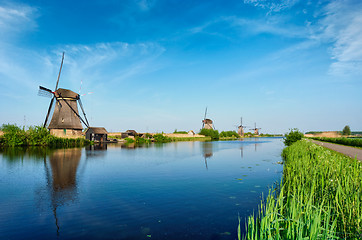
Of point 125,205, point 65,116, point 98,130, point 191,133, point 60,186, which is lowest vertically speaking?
point 125,205

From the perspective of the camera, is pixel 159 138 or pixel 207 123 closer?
pixel 159 138

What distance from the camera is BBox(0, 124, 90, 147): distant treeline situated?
37.8m

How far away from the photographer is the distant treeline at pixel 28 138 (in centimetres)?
3781

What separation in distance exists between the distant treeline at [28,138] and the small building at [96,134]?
40.9ft

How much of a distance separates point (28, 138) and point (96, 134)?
62.8ft

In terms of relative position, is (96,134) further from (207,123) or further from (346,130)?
(346,130)

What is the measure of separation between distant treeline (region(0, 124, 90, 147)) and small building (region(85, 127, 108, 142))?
12.5 meters

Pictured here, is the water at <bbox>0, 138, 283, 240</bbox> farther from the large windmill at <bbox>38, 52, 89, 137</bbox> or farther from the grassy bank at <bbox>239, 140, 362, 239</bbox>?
the large windmill at <bbox>38, 52, 89, 137</bbox>

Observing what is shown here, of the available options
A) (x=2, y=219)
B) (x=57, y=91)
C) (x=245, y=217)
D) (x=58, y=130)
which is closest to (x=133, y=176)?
(x=2, y=219)

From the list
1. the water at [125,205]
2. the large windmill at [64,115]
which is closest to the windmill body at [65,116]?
the large windmill at [64,115]

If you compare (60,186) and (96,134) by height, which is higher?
(96,134)

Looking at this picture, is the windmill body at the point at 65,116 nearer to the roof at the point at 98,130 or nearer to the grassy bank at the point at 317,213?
the roof at the point at 98,130

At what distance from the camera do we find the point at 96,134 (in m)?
57.9

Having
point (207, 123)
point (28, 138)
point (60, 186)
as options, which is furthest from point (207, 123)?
point (60, 186)
